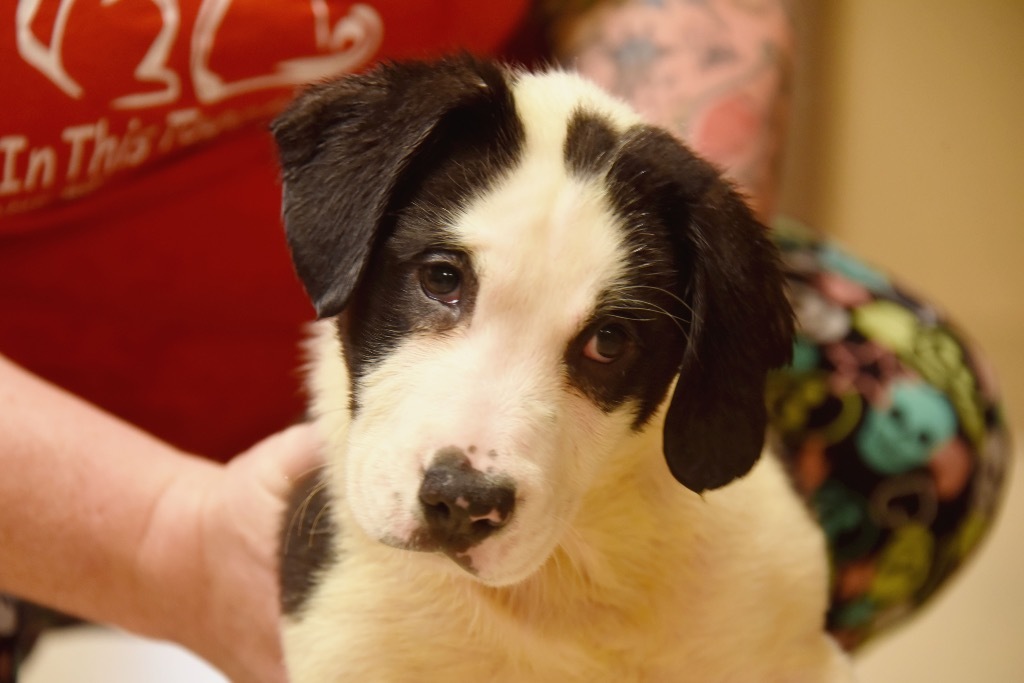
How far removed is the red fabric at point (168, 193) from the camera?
1.65 metres

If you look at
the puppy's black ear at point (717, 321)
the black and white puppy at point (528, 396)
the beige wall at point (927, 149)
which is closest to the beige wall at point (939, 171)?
the beige wall at point (927, 149)

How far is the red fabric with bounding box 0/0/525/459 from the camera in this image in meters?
1.65

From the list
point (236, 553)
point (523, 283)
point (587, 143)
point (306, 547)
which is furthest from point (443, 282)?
point (236, 553)

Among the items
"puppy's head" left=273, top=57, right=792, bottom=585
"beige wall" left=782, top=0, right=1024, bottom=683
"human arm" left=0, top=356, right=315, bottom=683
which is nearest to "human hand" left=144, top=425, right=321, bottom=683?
"human arm" left=0, top=356, right=315, bottom=683

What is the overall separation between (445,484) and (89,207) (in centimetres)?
108

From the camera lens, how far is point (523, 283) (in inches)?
45.8

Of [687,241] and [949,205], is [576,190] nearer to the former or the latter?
[687,241]

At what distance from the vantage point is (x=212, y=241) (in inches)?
76.9

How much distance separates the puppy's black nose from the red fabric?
90 cm

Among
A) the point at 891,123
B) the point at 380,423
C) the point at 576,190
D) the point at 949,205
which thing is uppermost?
the point at 576,190

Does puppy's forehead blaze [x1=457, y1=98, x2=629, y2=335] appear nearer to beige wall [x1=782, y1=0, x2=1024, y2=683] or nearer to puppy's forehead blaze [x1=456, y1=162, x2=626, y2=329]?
puppy's forehead blaze [x1=456, y1=162, x2=626, y2=329]

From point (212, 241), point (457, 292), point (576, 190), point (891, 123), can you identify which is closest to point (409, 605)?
point (457, 292)

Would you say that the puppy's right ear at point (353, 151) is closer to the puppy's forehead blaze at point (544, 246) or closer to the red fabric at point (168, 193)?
the puppy's forehead blaze at point (544, 246)

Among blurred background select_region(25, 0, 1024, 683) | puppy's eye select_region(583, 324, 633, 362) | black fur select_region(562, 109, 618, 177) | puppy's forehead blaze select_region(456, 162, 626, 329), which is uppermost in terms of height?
black fur select_region(562, 109, 618, 177)
